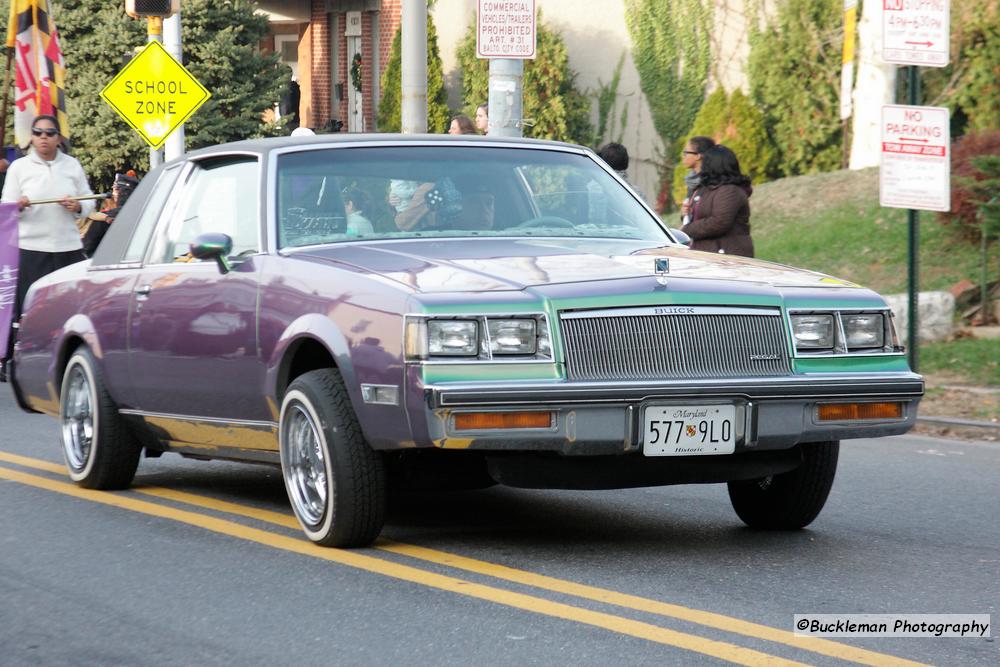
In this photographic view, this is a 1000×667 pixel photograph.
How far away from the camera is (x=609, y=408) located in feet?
20.0

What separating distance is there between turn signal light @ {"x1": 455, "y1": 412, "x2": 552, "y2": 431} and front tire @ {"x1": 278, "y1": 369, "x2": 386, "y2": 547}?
55 centimetres

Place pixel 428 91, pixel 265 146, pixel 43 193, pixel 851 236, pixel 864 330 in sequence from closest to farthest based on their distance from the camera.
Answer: pixel 864 330 → pixel 265 146 → pixel 43 193 → pixel 851 236 → pixel 428 91

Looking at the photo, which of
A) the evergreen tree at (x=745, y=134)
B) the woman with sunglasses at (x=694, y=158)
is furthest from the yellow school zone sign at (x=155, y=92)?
the evergreen tree at (x=745, y=134)

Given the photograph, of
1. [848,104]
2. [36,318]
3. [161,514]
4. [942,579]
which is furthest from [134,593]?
[848,104]

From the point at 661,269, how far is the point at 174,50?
41.8 feet

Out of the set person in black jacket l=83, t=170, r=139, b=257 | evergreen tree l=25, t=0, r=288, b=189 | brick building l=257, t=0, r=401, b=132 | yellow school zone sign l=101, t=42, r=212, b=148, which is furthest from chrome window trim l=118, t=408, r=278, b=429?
brick building l=257, t=0, r=401, b=132

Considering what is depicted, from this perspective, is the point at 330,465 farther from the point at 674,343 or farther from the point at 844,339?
the point at 844,339

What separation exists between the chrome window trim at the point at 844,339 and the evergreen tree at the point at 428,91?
23.6m

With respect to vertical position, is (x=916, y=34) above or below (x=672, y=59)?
below

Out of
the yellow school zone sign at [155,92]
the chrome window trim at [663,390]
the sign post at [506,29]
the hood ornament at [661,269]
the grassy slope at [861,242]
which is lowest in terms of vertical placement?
the grassy slope at [861,242]

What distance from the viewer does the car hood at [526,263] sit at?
6.38m

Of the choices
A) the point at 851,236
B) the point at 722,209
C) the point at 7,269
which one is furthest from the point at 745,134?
the point at 7,269

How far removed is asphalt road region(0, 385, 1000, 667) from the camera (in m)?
5.17

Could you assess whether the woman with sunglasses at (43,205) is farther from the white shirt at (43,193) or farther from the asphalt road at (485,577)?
the asphalt road at (485,577)
